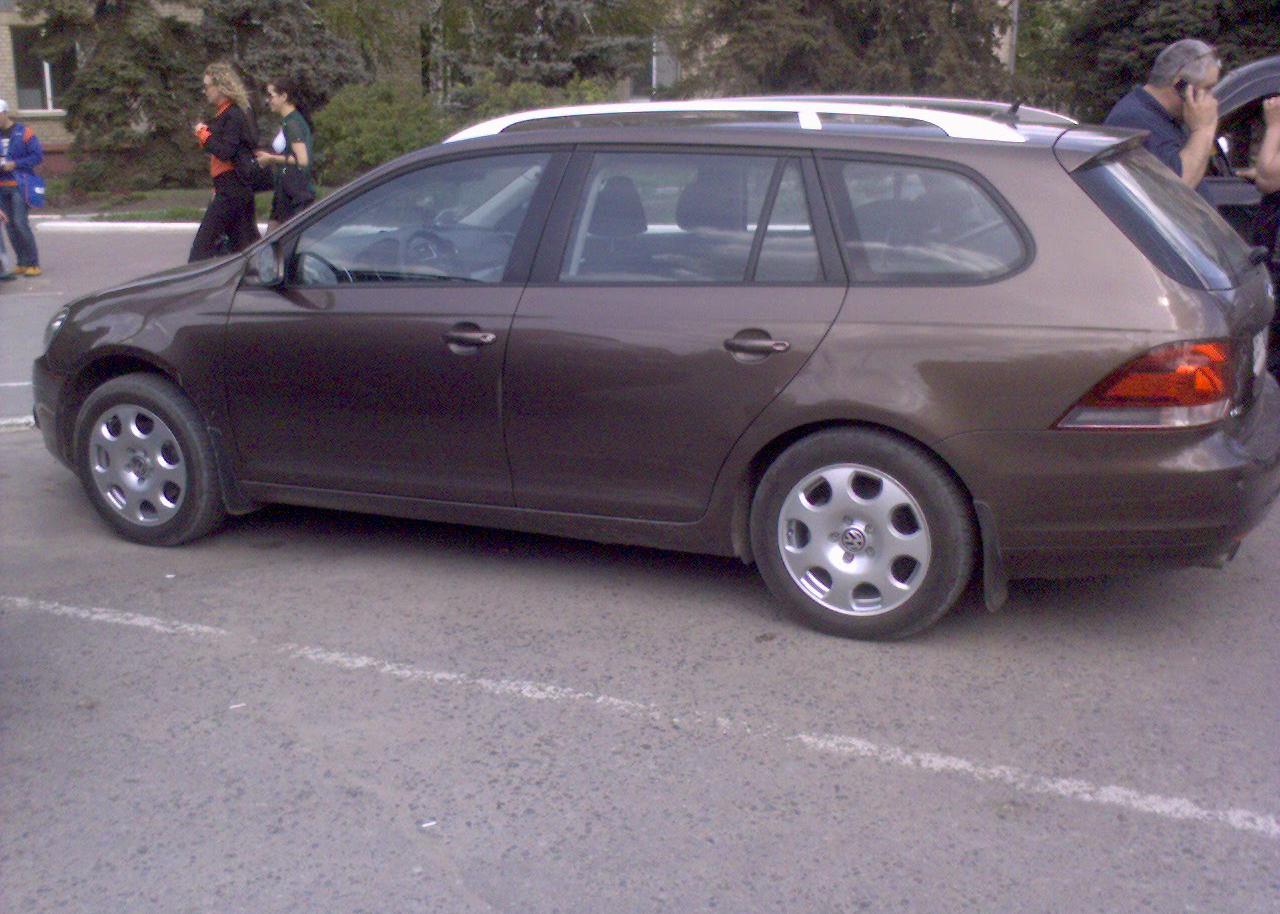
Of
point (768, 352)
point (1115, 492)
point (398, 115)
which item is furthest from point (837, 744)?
point (398, 115)

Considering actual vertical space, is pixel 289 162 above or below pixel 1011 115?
below

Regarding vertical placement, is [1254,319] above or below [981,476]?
above

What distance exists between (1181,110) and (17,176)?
1130 centimetres

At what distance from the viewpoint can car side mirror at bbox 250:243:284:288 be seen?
582 cm

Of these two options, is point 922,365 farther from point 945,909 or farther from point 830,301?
point 945,909

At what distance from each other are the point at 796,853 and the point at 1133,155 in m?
2.83

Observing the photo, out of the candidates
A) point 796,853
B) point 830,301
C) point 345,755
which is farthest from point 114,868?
point 830,301

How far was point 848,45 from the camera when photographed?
70.9ft

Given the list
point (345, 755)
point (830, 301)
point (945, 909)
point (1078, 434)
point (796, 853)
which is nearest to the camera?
point (945, 909)

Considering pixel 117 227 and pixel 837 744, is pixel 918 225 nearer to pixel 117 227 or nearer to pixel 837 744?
pixel 837 744

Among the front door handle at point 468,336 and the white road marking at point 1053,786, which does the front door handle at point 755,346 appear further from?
the white road marking at point 1053,786

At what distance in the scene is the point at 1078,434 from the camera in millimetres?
4637

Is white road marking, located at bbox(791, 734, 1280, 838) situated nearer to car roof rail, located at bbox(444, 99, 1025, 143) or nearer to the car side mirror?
car roof rail, located at bbox(444, 99, 1025, 143)

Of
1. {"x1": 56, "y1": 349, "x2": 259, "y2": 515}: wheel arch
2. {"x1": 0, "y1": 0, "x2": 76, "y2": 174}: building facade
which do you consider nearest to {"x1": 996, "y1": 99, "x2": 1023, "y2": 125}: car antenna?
{"x1": 56, "y1": 349, "x2": 259, "y2": 515}: wheel arch
